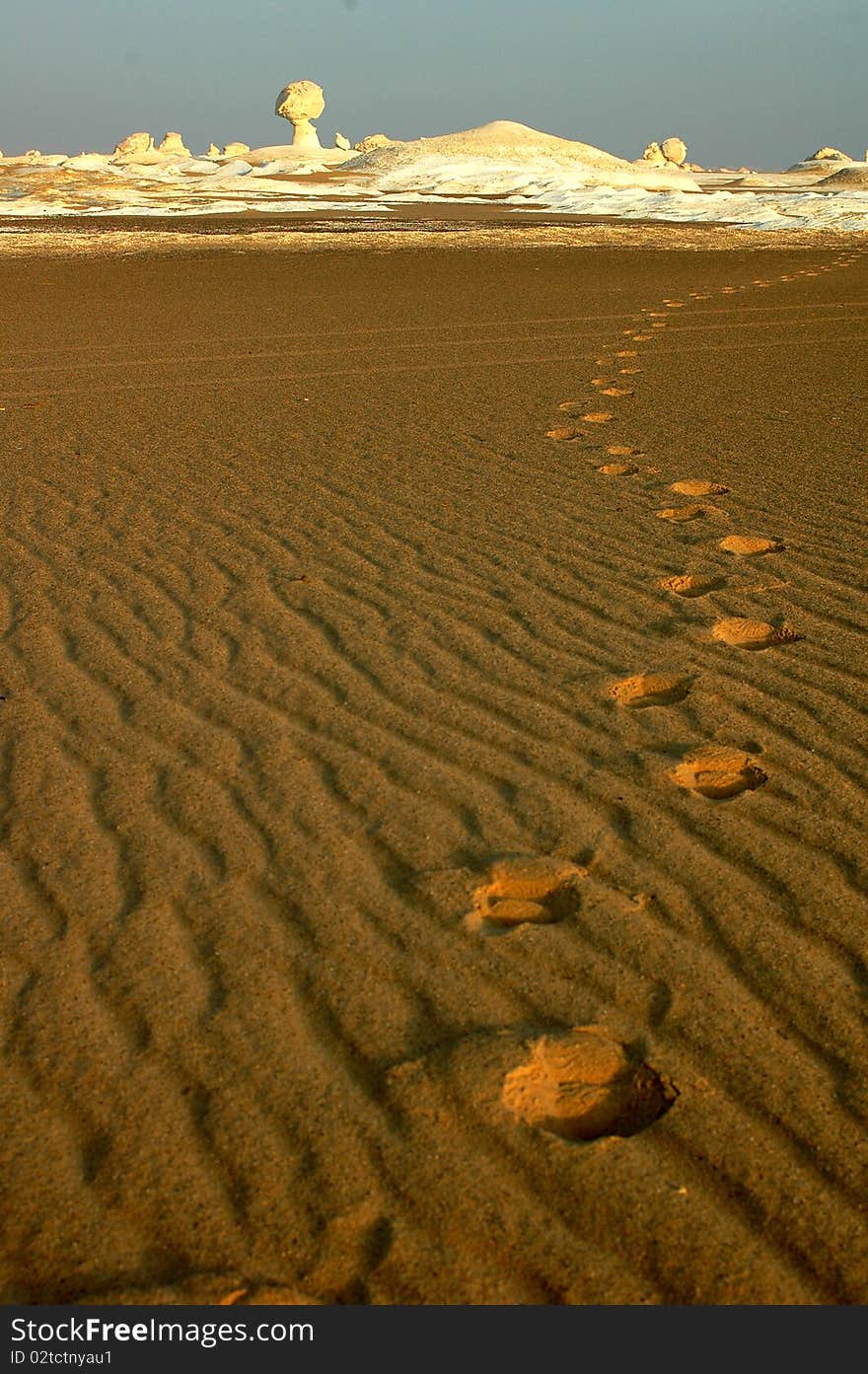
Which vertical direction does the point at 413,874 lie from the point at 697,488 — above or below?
below

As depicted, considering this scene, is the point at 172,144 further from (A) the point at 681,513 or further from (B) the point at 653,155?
(A) the point at 681,513

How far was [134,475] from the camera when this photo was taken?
19.6 feet

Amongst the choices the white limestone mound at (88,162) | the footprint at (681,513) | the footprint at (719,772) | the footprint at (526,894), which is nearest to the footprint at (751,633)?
the footprint at (719,772)

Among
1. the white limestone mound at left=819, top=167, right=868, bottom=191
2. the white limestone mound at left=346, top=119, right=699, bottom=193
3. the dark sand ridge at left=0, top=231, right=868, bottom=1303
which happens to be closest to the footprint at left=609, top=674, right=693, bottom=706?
the dark sand ridge at left=0, top=231, right=868, bottom=1303

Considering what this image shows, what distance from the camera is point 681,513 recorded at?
5145 mm

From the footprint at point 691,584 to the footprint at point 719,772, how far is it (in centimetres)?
126

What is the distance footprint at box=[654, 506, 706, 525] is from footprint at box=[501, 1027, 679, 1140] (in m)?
3.41

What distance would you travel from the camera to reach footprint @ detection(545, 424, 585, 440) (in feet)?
22.0

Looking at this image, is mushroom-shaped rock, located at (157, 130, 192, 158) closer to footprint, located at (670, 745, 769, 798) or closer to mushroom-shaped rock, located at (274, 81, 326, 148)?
mushroom-shaped rock, located at (274, 81, 326, 148)

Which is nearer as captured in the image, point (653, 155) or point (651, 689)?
point (651, 689)

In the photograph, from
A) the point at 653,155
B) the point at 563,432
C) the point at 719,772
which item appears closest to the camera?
the point at 719,772

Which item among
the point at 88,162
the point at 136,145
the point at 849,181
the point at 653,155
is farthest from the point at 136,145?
the point at 849,181

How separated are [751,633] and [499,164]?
53080 millimetres

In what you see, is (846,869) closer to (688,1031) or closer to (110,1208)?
(688,1031)
